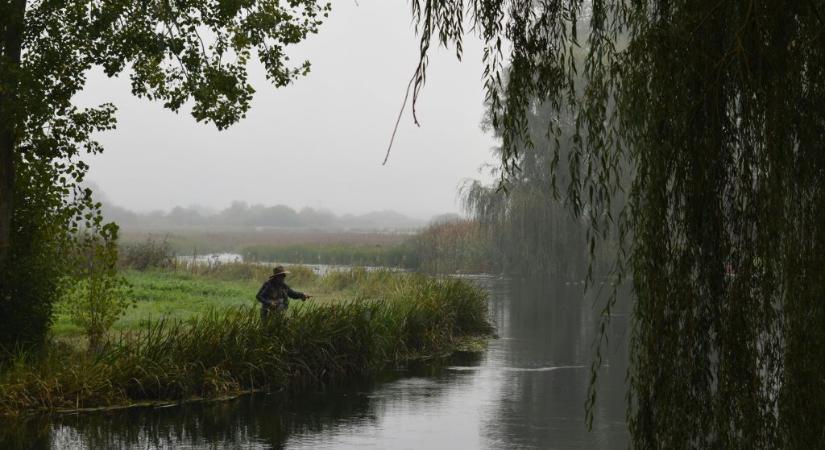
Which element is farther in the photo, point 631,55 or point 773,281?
point 631,55

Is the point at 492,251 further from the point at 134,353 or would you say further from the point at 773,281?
the point at 773,281

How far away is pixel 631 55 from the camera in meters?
7.02

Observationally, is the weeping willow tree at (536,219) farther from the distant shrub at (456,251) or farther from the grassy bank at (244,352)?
the grassy bank at (244,352)

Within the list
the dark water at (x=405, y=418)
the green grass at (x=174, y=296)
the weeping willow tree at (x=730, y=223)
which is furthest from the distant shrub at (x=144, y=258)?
the weeping willow tree at (x=730, y=223)

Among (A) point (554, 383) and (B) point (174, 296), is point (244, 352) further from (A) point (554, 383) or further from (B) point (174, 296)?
(B) point (174, 296)

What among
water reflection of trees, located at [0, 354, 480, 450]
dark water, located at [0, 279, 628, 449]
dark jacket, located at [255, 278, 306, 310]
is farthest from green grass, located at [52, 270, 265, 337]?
water reflection of trees, located at [0, 354, 480, 450]

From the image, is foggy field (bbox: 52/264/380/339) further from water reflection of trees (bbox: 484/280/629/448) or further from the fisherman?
water reflection of trees (bbox: 484/280/629/448)

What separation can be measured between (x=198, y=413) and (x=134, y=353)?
170 cm

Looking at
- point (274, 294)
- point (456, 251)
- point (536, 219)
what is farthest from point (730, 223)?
point (456, 251)

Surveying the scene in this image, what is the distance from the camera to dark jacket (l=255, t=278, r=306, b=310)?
674 inches

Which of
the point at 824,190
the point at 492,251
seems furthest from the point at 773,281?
the point at 492,251

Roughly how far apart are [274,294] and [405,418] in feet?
16.4

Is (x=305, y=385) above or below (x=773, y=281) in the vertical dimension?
below

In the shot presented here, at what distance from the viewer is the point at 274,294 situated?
17.4 meters
